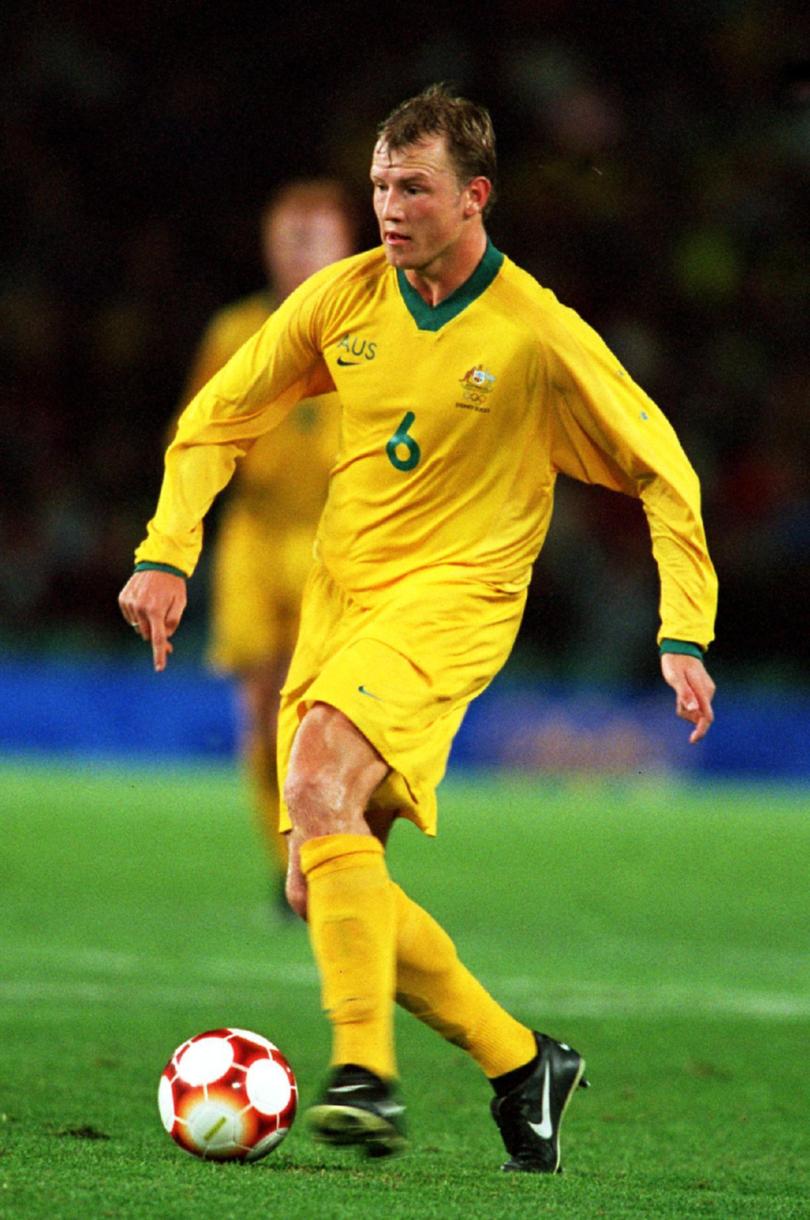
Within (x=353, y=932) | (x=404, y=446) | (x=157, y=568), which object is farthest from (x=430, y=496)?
(x=353, y=932)

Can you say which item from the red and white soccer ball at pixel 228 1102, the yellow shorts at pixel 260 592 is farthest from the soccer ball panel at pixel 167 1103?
the yellow shorts at pixel 260 592

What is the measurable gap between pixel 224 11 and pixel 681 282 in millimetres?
4936

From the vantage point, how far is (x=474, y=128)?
3855 mm

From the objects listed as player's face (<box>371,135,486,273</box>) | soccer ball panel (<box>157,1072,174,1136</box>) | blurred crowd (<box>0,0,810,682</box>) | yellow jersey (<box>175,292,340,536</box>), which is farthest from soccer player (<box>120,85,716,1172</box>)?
blurred crowd (<box>0,0,810,682</box>)

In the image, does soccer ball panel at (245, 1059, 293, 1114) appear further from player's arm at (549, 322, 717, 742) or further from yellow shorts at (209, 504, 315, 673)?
yellow shorts at (209, 504, 315, 673)

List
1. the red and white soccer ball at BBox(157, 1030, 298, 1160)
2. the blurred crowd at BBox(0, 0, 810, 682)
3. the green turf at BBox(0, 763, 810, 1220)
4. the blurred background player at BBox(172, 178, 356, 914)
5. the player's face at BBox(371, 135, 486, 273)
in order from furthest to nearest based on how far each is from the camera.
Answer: the blurred crowd at BBox(0, 0, 810, 682), the blurred background player at BBox(172, 178, 356, 914), the player's face at BBox(371, 135, 486, 273), the red and white soccer ball at BBox(157, 1030, 298, 1160), the green turf at BBox(0, 763, 810, 1220)

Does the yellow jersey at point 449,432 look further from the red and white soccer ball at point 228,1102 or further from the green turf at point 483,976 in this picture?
the green turf at point 483,976

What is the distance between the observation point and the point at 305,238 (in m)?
7.41

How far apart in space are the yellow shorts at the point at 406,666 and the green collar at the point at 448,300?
45 cm

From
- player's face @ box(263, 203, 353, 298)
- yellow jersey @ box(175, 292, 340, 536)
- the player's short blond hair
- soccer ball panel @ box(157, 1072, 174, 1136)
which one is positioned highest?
player's face @ box(263, 203, 353, 298)

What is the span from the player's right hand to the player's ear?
845 mm

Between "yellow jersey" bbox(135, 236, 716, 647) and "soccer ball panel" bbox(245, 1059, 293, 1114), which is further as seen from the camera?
"yellow jersey" bbox(135, 236, 716, 647)

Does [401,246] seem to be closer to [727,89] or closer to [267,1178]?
[267,1178]

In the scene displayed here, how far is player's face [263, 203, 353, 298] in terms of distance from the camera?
7387 millimetres
